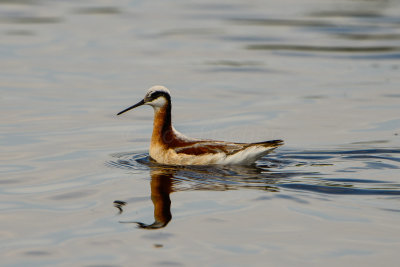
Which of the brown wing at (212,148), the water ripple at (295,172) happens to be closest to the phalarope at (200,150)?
Answer: the brown wing at (212,148)

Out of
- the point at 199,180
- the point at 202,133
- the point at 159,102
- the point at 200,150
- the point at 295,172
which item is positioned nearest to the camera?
the point at 199,180

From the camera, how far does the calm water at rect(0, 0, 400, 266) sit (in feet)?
28.8

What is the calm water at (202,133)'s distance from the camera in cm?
878

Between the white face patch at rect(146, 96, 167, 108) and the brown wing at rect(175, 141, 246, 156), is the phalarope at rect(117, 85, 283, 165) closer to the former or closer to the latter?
the brown wing at rect(175, 141, 246, 156)

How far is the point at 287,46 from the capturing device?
951 inches

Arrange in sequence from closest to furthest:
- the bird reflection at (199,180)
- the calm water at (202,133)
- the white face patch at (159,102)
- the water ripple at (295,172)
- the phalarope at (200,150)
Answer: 1. the calm water at (202,133)
2. the bird reflection at (199,180)
3. the water ripple at (295,172)
4. the phalarope at (200,150)
5. the white face patch at (159,102)

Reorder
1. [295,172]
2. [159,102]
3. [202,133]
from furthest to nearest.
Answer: [202,133]
[159,102]
[295,172]

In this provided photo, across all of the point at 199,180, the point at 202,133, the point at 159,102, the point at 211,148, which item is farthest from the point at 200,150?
the point at 202,133

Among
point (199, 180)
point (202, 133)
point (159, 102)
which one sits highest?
point (159, 102)

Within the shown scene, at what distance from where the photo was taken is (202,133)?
1528 cm

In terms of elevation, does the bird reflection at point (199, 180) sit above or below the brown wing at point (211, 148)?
below

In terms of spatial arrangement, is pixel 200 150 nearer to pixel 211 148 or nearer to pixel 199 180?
pixel 211 148

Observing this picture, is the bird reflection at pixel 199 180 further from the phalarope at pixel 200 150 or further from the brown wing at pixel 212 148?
the brown wing at pixel 212 148

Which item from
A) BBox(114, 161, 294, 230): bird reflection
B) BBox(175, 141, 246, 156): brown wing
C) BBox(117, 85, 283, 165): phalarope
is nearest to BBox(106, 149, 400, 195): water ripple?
BBox(114, 161, 294, 230): bird reflection
